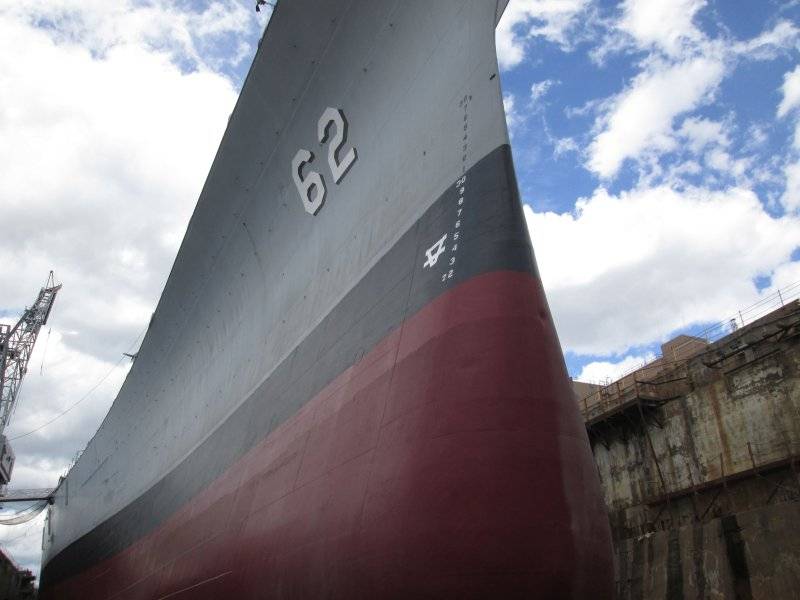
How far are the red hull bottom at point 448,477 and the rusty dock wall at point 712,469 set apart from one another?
7666mm

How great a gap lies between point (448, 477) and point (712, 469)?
11.5 metres

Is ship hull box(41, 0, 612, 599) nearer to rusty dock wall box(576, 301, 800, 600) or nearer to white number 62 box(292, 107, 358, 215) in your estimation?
white number 62 box(292, 107, 358, 215)

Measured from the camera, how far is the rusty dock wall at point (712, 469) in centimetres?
971

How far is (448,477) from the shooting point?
376cm

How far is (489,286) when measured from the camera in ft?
14.9

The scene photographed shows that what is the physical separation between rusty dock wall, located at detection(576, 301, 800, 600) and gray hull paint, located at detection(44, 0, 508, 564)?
8.12 metres

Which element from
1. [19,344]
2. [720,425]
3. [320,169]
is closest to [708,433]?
[720,425]

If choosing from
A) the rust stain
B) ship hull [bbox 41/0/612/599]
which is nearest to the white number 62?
ship hull [bbox 41/0/612/599]

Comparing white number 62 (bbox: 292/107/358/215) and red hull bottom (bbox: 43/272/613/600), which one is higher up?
white number 62 (bbox: 292/107/358/215)

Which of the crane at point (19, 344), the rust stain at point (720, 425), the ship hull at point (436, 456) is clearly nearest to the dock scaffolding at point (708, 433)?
the rust stain at point (720, 425)

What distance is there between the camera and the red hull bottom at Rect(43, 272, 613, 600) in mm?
3488

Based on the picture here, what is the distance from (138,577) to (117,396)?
7.95m

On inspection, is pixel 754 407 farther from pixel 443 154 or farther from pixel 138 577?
pixel 138 577

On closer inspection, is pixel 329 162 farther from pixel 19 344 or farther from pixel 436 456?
pixel 19 344
